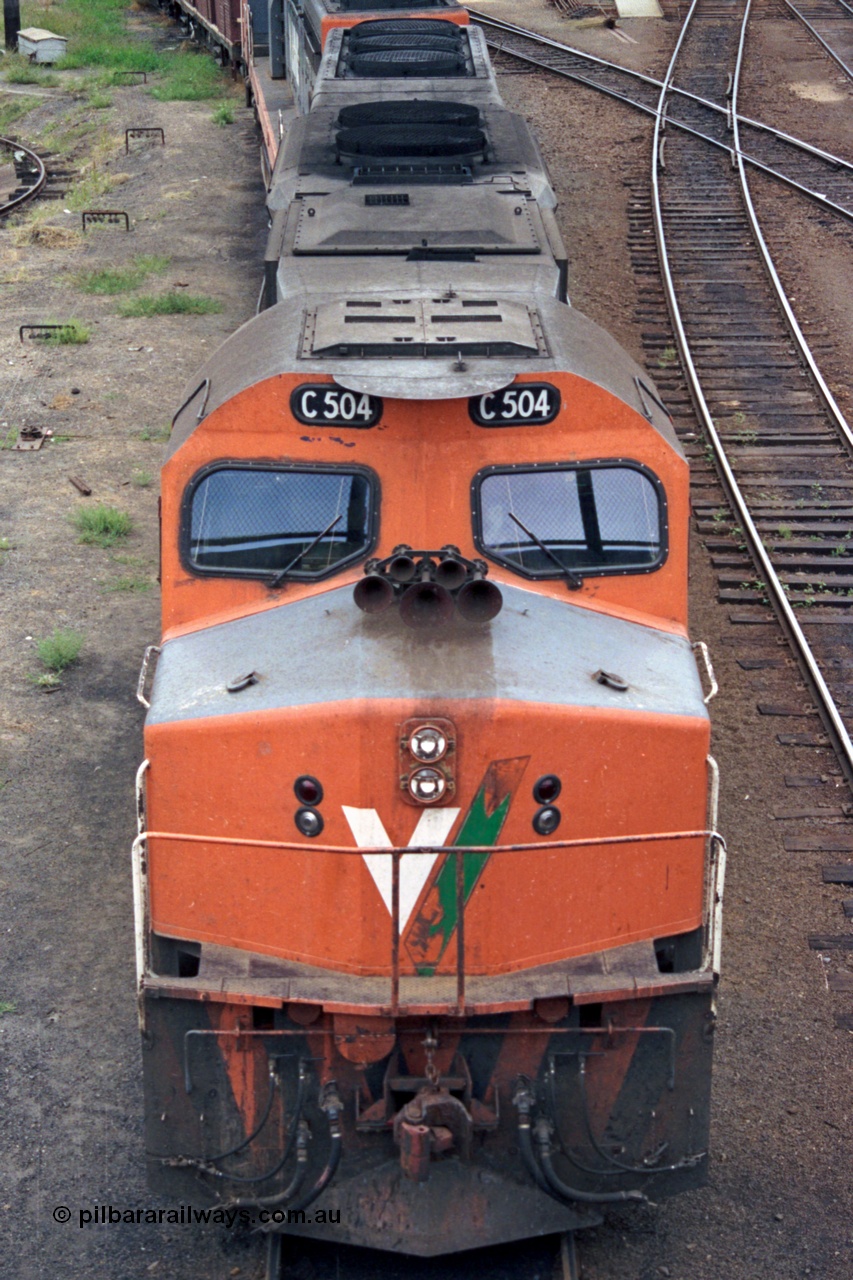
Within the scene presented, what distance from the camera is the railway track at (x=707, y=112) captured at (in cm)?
2164

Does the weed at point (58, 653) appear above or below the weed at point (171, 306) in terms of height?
above

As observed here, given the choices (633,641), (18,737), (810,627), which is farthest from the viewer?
(810,627)

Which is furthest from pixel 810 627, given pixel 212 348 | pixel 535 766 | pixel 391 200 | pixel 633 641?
pixel 212 348

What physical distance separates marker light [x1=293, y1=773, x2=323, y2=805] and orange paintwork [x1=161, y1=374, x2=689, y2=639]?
99 centimetres

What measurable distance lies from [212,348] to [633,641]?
1135cm

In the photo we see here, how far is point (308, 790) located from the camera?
5.47 meters

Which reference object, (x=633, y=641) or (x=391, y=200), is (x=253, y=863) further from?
(x=391, y=200)

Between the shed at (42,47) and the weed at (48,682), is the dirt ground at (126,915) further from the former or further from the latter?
the shed at (42,47)

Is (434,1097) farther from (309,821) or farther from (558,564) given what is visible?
(558,564)

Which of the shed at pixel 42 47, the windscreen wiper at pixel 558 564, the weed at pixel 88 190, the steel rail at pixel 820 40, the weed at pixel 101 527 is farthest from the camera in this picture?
the shed at pixel 42 47

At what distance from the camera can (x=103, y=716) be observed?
10086mm

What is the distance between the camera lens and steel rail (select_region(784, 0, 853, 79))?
90.6 ft

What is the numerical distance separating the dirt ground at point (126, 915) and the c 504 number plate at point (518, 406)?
3.21 meters

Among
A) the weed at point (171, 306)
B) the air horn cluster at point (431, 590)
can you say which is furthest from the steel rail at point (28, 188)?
the air horn cluster at point (431, 590)
